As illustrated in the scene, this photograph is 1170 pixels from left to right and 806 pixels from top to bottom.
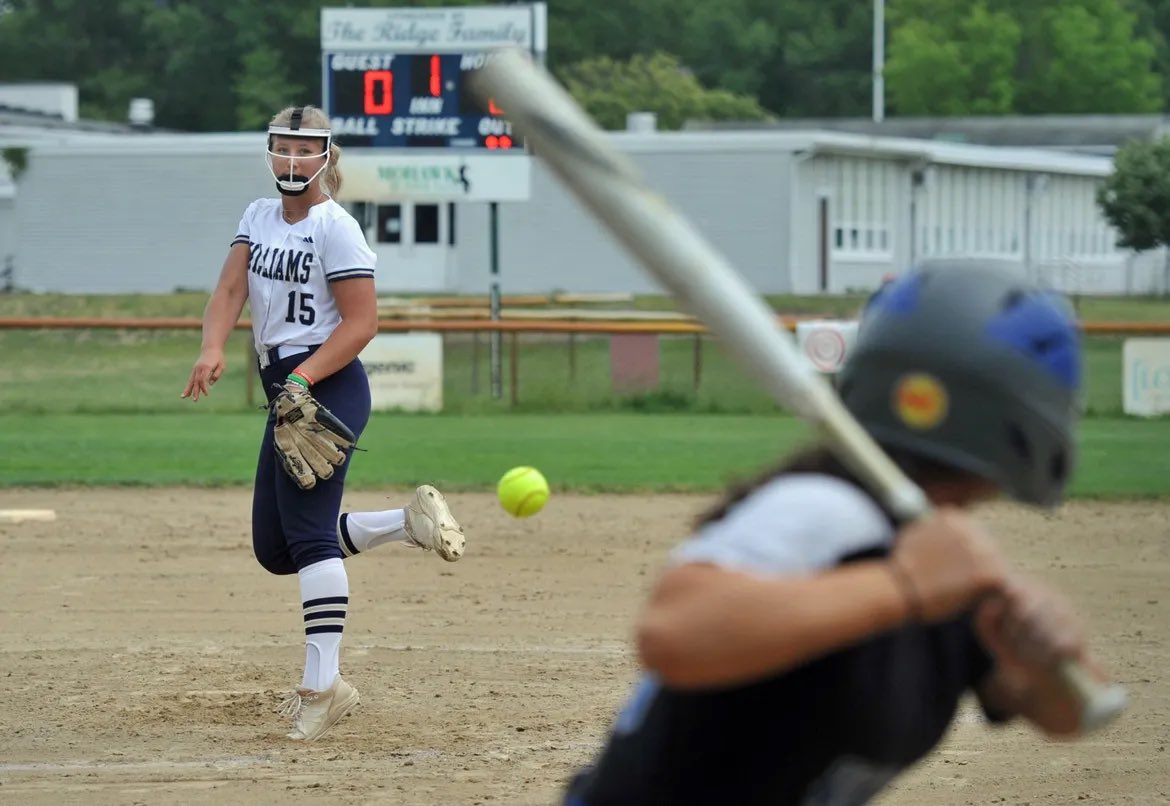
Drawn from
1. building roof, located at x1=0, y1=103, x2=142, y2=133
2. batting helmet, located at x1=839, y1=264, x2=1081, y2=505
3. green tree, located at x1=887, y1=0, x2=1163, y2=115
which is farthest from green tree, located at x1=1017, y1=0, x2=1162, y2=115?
batting helmet, located at x1=839, y1=264, x2=1081, y2=505

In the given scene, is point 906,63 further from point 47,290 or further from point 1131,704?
point 1131,704

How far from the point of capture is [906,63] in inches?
2625

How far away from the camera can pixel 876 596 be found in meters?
1.97

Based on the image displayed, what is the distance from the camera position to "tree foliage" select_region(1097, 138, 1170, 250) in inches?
1522

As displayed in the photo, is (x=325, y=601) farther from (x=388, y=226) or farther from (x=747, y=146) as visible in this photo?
(x=388, y=226)

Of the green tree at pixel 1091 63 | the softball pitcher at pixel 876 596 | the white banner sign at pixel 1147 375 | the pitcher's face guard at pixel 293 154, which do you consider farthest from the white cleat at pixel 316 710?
the green tree at pixel 1091 63

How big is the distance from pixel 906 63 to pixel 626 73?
1166 cm

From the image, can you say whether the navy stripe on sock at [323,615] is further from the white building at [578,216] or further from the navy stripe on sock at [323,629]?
the white building at [578,216]

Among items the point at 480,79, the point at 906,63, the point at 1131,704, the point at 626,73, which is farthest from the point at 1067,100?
the point at 480,79

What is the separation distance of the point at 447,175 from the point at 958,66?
163ft

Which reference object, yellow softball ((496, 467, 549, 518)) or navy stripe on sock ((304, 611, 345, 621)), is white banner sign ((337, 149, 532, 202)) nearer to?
yellow softball ((496, 467, 549, 518))

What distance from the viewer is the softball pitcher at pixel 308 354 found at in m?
5.97

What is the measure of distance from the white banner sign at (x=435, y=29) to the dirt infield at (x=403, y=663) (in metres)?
8.66

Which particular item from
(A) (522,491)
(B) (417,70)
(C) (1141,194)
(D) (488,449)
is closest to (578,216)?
(C) (1141,194)
